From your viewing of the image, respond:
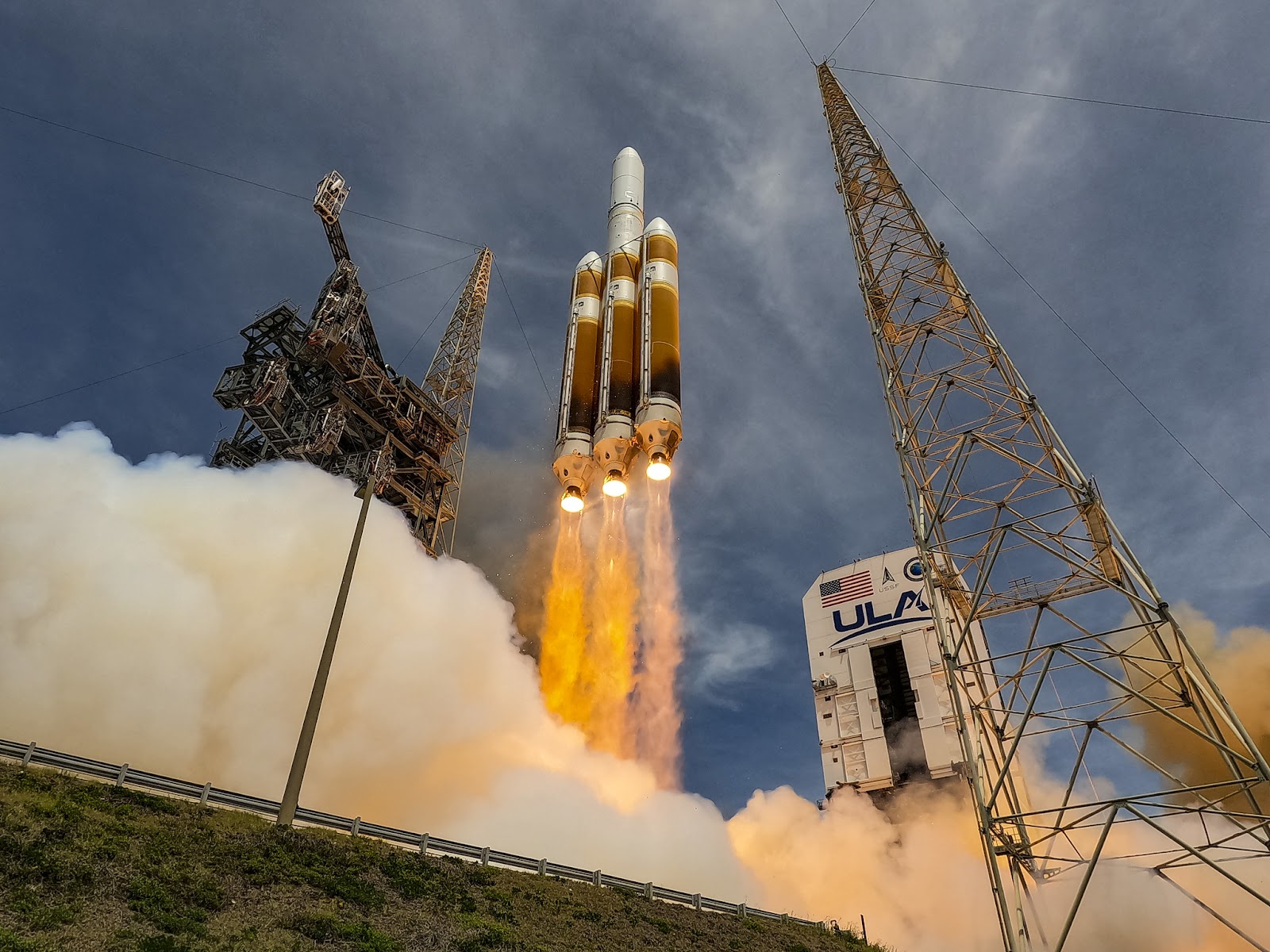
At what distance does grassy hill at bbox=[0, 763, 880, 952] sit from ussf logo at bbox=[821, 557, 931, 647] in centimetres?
3736

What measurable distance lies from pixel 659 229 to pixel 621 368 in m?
9.49

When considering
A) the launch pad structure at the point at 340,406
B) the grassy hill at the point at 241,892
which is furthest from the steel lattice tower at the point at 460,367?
the grassy hill at the point at 241,892

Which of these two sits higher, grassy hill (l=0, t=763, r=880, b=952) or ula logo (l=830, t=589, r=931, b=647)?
ula logo (l=830, t=589, r=931, b=647)

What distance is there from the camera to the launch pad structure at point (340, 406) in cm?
5422

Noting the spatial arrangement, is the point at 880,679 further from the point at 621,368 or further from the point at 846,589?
the point at 621,368

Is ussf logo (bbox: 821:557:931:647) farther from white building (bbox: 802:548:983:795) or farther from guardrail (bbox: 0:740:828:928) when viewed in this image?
guardrail (bbox: 0:740:828:928)

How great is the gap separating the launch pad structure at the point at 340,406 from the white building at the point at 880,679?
106 feet

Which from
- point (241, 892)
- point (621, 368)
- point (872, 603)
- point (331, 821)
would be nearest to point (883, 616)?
point (872, 603)

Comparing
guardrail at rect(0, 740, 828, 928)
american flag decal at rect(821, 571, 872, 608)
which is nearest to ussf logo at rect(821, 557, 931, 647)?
american flag decal at rect(821, 571, 872, 608)

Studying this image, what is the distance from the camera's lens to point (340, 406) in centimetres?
5572

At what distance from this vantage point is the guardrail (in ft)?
71.1

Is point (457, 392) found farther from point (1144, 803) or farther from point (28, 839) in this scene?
point (1144, 803)

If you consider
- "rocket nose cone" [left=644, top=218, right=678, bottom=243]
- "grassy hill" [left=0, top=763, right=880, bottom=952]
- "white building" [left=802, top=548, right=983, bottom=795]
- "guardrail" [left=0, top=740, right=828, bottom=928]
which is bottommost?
"grassy hill" [left=0, top=763, right=880, bottom=952]

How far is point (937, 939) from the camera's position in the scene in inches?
1694
